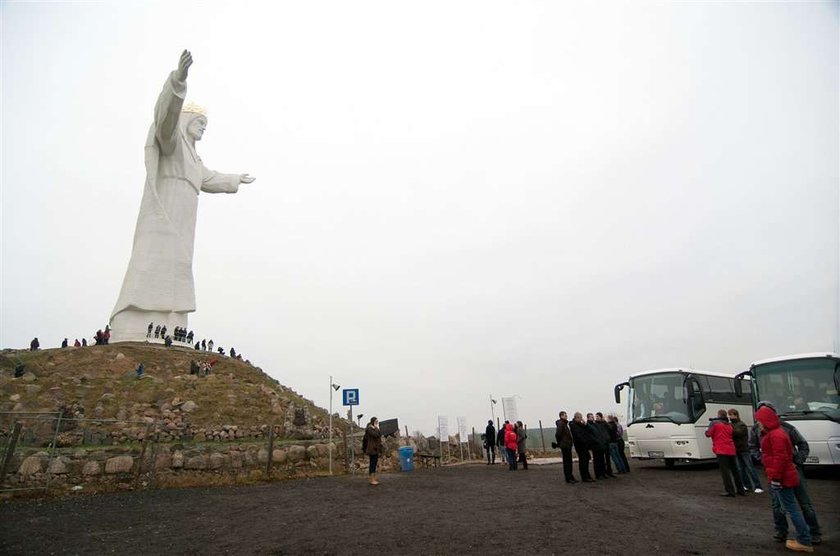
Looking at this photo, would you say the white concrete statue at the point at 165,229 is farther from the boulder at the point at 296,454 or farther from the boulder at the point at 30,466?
the boulder at the point at 296,454

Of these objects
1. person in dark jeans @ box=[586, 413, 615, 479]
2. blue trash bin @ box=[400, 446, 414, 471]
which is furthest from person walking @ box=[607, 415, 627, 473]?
blue trash bin @ box=[400, 446, 414, 471]

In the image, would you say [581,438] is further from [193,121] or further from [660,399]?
[193,121]

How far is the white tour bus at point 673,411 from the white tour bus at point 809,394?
1916 mm

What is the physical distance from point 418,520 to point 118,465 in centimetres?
1072

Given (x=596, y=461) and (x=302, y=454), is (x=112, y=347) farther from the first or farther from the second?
(x=596, y=461)

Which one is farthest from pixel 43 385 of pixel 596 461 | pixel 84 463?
pixel 596 461

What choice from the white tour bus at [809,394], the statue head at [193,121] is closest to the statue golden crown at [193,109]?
the statue head at [193,121]

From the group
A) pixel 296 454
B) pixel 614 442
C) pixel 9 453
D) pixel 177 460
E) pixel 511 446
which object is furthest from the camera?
pixel 511 446

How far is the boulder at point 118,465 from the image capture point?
14.1 m

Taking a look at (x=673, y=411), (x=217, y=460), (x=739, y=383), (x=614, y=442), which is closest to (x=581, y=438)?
(x=614, y=442)

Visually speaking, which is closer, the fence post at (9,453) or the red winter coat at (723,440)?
the red winter coat at (723,440)

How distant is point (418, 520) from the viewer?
8438 millimetres

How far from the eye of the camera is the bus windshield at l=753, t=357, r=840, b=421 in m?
12.3

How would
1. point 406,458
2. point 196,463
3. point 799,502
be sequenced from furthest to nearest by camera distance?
1. point 406,458
2. point 196,463
3. point 799,502
